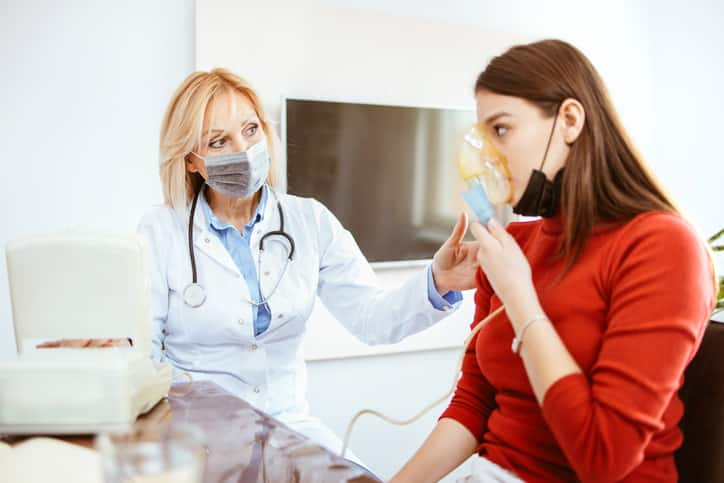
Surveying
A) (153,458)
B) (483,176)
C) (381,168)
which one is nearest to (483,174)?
(483,176)

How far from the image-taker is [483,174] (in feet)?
Result: 3.71

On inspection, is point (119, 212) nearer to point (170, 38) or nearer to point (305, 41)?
point (170, 38)

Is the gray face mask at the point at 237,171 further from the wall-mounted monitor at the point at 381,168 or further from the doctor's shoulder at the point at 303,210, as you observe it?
the wall-mounted monitor at the point at 381,168

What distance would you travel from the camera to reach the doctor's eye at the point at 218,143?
1754 mm

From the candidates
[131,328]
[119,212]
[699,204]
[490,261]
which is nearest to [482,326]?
[490,261]

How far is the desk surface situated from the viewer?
0.93 meters

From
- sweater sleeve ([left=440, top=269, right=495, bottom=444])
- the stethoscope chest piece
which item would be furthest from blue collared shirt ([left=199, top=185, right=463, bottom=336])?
sweater sleeve ([left=440, top=269, right=495, bottom=444])

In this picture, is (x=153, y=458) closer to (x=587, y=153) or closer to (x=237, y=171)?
(x=587, y=153)

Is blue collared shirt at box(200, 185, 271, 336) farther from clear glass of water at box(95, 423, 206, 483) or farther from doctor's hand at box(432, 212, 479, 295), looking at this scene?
clear glass of water at box(95, 423, 206, 483)

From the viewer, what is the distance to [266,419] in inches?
46.1

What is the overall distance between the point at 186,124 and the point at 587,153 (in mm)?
1104

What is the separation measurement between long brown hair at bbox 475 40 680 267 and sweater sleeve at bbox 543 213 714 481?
112 mm

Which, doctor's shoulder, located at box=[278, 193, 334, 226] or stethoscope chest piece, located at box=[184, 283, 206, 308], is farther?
doctor's shoulder, located at box=[278, 193, 334, 226]

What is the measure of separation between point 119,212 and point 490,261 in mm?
1849
